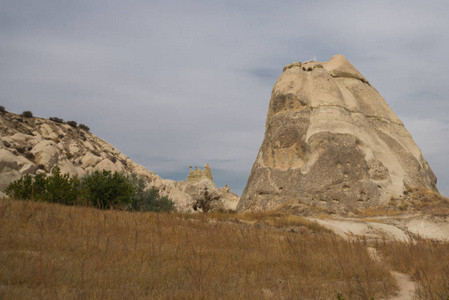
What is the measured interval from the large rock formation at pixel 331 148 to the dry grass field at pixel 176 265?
1134 cm

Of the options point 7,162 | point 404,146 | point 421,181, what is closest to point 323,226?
point 421,181

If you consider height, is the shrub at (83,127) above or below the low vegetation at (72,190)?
above

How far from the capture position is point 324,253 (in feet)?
25.6

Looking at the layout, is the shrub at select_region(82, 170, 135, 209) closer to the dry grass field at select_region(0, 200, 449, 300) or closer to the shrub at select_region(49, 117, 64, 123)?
the dry grass field at select_region(0, 200, 449, 300)

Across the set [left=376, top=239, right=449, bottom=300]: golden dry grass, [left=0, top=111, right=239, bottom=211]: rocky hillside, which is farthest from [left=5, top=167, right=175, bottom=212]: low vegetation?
[left=376, top=239, right=449, bottom=300]: golden dry grass

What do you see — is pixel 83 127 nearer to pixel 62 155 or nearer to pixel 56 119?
pixel 56 119

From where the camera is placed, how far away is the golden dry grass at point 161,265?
420cm

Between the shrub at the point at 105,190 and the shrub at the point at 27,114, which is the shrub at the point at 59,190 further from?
the shrub at the point at 27,114

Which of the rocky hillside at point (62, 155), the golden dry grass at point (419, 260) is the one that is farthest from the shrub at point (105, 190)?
the golden dry grass at point (419, 260)

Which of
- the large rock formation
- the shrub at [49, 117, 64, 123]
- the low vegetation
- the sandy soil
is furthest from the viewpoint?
the shrub at [49, 117, 64, 123]

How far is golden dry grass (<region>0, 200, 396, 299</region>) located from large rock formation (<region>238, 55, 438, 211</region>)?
12277mm

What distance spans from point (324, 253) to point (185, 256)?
3.33m

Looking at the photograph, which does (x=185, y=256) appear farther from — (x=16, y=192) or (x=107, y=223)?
(x=16, y=192)

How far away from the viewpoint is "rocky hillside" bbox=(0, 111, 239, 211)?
1133 inches
